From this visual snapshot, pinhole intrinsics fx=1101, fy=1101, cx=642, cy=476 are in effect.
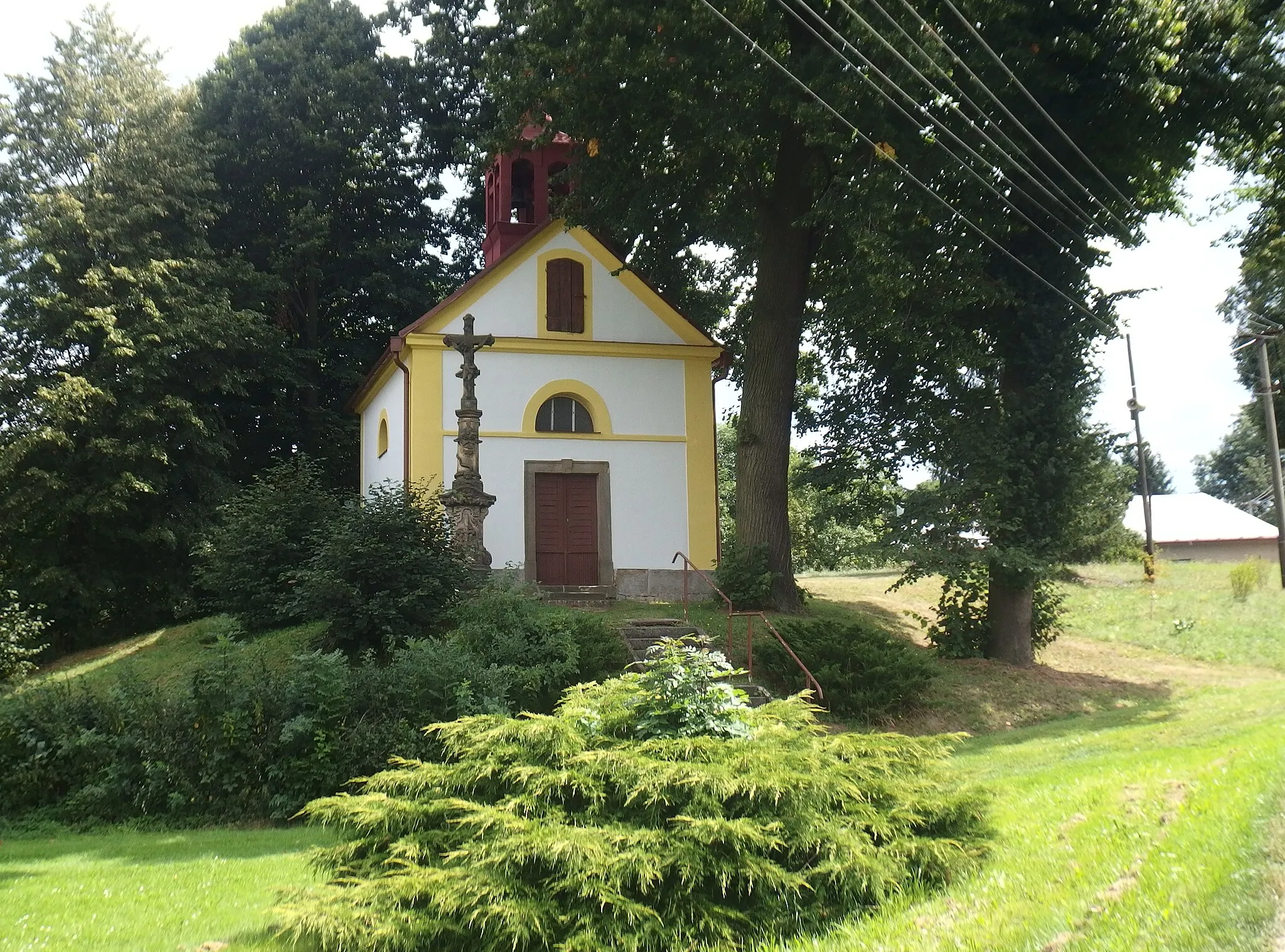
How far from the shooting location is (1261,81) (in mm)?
14812

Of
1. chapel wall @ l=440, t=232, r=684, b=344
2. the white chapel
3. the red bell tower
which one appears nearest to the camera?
the white chapel

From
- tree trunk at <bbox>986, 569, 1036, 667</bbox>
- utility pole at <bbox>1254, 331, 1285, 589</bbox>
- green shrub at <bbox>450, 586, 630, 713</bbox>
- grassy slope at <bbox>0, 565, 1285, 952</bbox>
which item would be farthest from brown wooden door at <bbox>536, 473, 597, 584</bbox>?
utility pole at <bbox>1254, 331, 1285, 589</bbox>

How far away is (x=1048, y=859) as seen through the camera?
5.61 metres

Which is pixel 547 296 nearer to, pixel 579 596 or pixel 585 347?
pixel 585 347

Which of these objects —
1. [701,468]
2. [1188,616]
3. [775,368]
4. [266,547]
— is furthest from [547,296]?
[1188,616]

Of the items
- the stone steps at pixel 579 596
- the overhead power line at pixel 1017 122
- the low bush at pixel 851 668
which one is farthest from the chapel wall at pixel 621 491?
the overhead power line at pixel 1017 122

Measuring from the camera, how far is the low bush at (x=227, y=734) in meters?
10.4

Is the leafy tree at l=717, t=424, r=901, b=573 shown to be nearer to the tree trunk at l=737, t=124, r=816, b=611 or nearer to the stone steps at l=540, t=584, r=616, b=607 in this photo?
the tree trunk at l=737, t=124, r=816, b=611

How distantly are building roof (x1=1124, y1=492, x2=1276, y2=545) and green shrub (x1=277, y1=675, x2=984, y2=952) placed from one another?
46099 millimetres

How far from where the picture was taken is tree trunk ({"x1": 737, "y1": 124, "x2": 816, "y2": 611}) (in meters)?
18.6

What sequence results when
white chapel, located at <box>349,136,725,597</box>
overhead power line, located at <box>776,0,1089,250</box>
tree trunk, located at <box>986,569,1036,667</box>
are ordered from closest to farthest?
overhead power line, located at <box>776,0,1089,250</box>, tree trunk, located at <box>986,569,1036,667</box>, white chapel, located at <box>349,136,725,597</box>

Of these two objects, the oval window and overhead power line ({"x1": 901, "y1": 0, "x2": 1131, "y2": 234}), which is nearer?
overhead power line ({"x1": 901, "y1": 0, "x2": 1131, "y2": 234})

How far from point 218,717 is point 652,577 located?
10339 mm

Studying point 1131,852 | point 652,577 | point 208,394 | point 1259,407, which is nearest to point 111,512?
point 208,394
